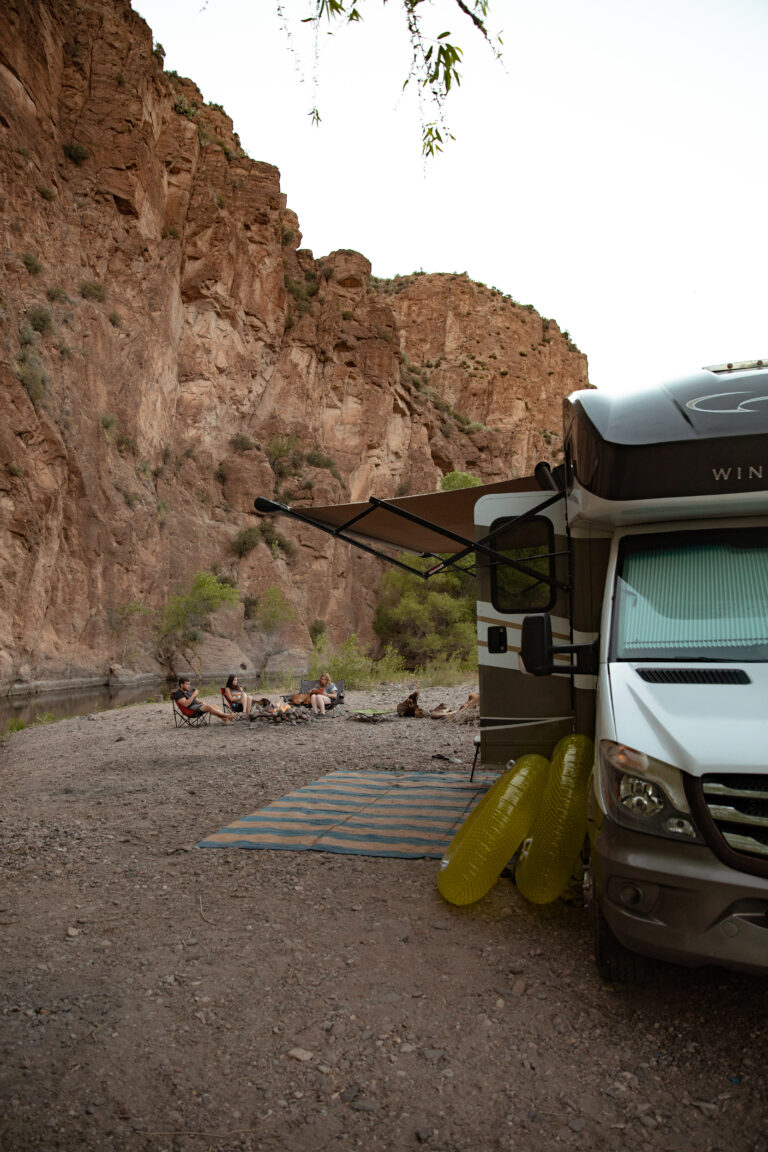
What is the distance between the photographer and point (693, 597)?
4.07 m

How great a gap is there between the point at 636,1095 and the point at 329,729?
10.4 meters

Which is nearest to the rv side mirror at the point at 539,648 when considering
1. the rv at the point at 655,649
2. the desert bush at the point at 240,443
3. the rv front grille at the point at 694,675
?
the rv at the point at 655,649

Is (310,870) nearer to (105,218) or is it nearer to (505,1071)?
(505,1071)

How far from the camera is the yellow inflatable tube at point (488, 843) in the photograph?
183 inches

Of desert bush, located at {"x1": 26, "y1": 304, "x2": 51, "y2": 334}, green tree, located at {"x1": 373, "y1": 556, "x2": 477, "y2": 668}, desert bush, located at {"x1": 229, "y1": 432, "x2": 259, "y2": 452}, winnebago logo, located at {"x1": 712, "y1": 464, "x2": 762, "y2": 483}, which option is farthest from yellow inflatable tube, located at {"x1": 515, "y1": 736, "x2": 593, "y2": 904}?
desert bush, located at {"x1": 229, "y1": 432, "x2": 259, "y2": 452}

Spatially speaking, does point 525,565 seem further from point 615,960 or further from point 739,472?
point 615,960

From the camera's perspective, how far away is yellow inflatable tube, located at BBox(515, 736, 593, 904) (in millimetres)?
4504

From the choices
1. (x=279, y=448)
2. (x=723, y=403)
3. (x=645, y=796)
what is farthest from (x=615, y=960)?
(x=279, y=448)

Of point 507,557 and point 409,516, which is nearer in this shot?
point 507,557

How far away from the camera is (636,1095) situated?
284 centimetres

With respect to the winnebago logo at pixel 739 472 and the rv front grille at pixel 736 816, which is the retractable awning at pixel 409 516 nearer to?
the winnebago logo at pixel 739 472

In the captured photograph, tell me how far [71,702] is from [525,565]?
913 inches

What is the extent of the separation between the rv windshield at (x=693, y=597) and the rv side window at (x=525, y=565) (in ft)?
6.10

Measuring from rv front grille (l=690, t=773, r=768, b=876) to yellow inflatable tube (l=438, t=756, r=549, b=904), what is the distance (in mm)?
1762
